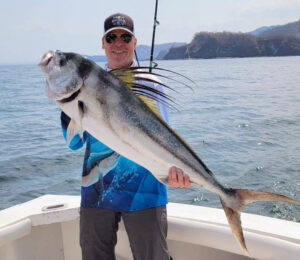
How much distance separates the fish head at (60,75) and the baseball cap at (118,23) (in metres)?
0.95

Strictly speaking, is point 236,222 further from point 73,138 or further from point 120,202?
point 73,138

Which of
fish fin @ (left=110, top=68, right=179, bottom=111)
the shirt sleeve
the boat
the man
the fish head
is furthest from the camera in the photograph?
the boat

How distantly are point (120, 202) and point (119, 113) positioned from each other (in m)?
0.95

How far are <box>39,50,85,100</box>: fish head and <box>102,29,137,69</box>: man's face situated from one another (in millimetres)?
976

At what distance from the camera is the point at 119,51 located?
10.0ft

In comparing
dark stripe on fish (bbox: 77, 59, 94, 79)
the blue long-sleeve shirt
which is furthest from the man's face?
dark stripe on fish (bbox: 77, 59, 94, 79)

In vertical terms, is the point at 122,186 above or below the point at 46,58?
below

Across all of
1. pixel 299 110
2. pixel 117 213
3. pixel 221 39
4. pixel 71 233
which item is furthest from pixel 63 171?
pixel 221 39

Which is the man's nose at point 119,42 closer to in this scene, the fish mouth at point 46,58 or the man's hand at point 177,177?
the fish mouth at point 46,58

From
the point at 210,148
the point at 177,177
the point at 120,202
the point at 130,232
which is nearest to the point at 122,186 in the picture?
the point at 120,202

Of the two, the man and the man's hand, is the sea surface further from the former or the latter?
the man's hand

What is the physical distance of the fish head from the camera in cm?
208

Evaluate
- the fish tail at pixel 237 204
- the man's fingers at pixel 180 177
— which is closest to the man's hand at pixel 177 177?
the man's fingers at pixel 180 177

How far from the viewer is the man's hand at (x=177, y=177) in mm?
2365
